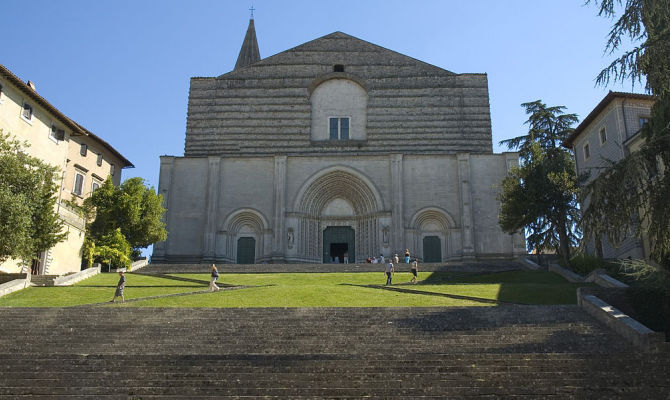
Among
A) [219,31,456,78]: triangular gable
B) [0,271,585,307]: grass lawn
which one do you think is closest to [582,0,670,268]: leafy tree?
[0,271,585,307]: grass lawn

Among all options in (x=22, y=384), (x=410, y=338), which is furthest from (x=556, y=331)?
(x=22, y=384)

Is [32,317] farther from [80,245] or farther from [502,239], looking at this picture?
[502,239]

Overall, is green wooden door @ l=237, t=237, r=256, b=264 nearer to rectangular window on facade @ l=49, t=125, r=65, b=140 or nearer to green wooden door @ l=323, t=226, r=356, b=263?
green wooden door @ l=323, t=226, r=356, b=263

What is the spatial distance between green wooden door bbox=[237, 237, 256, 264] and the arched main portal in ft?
9.15

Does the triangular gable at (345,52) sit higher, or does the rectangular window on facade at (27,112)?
the triangular gable at (345,52)

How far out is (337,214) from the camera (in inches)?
1465

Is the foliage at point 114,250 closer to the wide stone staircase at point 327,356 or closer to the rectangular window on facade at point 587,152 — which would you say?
the wide stone staircase at point 327,356

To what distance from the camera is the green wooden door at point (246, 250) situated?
36.1 meters

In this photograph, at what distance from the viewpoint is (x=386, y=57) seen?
40.3 meters

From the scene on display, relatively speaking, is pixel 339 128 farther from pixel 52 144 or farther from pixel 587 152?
pixel 52 144

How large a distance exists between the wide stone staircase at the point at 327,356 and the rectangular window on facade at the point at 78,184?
19395mm

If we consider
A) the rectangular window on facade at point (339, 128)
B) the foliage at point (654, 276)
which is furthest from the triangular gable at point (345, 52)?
the foliage at point (654, 276)

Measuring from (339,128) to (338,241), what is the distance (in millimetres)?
7086

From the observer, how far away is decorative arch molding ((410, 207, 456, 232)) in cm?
3559
